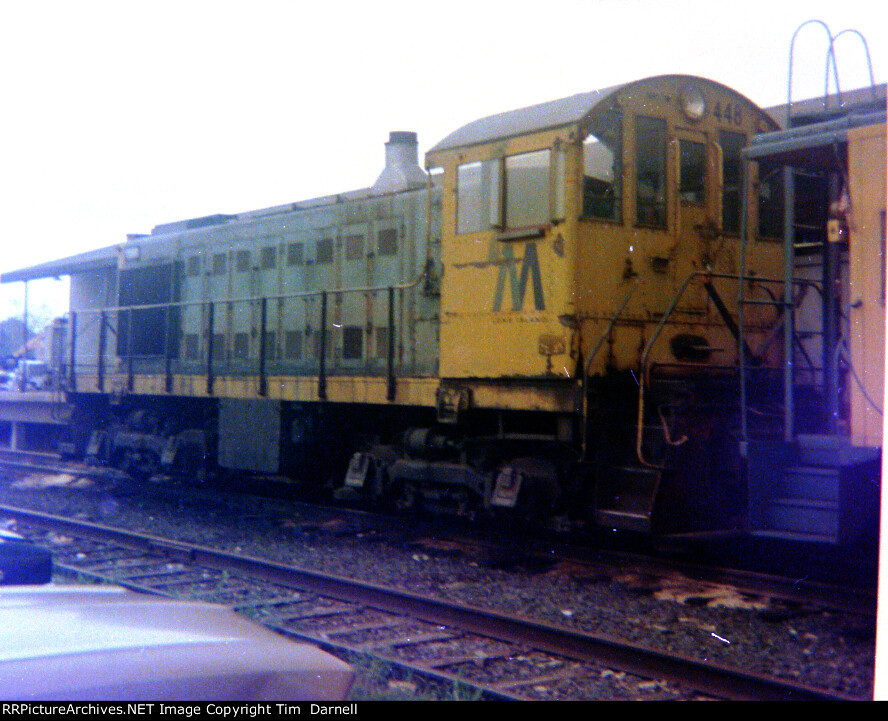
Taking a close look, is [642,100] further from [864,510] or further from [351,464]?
[351,464]

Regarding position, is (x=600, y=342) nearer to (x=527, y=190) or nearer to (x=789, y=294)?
(x=527, y=190)

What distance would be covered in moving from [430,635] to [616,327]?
8.77 feet

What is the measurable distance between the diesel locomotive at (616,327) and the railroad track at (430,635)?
1.27 meters

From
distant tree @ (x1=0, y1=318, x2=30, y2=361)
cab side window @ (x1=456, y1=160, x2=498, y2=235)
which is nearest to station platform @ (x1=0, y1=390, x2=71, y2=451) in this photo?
distant tree @ (x1=0, y1=318, x2=30, y2=361)

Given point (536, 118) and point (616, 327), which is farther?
point (536, 118)

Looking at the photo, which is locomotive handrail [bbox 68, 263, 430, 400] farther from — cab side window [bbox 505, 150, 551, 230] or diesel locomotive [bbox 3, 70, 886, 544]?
cab side window [bbox 505, 150, 551, 230]

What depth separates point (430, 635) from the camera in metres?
4.64

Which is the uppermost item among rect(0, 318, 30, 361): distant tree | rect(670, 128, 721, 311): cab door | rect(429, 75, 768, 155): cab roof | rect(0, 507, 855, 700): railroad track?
rect(429, 75, 768, 155): cab roof

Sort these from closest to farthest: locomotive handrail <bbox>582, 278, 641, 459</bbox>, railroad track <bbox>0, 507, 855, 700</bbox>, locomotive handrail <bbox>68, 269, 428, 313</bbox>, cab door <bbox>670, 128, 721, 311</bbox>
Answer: railroad track <bbox>0, 507, 855, 700</bbox> < locomotive handrail <bbox>582, 278, 641, 459</bbox> < cab door <bbox>670, 128, 721, 311</bbox> < locomotive handrail <bbox>68, 269, 428, 313</bbox>

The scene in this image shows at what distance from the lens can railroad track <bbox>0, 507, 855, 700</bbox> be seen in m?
3.78

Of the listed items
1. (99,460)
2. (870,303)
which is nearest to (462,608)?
(870,303)

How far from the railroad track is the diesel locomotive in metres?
1.27

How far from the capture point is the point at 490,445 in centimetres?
686

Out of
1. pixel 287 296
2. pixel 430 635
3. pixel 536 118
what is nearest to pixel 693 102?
pixel 536 118
